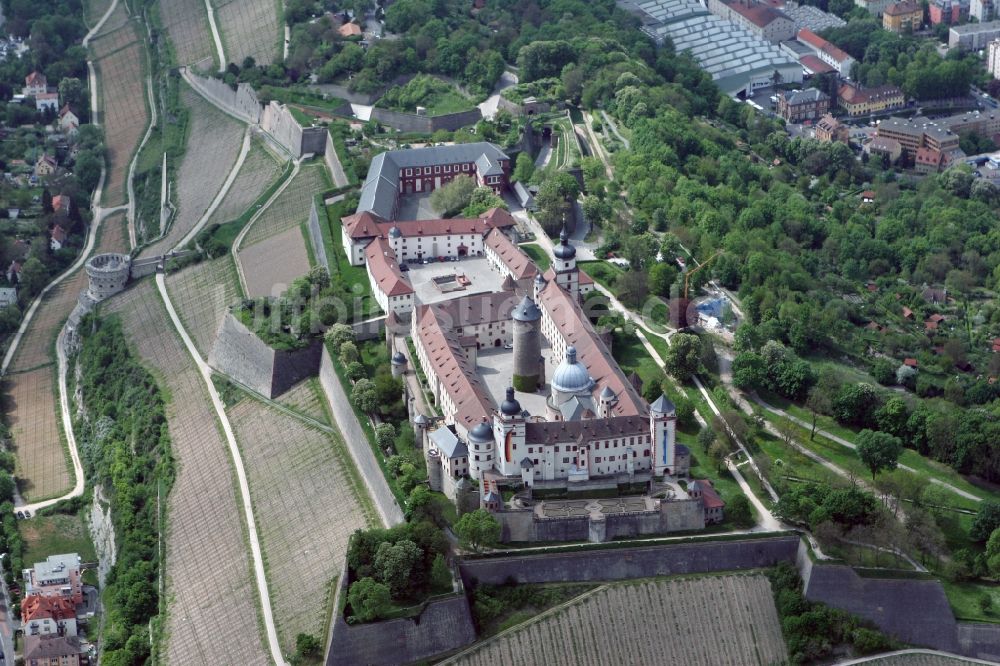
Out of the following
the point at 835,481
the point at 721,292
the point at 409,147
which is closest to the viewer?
the point at 835,481

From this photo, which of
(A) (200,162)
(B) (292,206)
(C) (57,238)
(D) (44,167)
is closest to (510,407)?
(B) (292,206)

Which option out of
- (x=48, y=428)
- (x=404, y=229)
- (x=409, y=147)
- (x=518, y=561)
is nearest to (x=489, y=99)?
(x=409, y=147)

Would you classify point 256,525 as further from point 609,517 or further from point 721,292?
point 721,292

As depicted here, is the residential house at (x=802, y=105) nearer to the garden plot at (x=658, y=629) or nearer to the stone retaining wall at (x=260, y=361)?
the stone retaining wall at (x=260, y=361)

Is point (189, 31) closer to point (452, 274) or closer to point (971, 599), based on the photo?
point (452, 274)

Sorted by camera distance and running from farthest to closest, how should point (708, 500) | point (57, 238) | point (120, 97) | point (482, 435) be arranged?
point (120, 97), point (57, 238), point (482, 435), point (708, 500)

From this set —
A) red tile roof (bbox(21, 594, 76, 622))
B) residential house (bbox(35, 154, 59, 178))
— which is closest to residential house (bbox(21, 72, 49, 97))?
residential house (bbox(35, 154, 59, 178))

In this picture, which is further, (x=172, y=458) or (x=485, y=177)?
(x=485, y=177)
